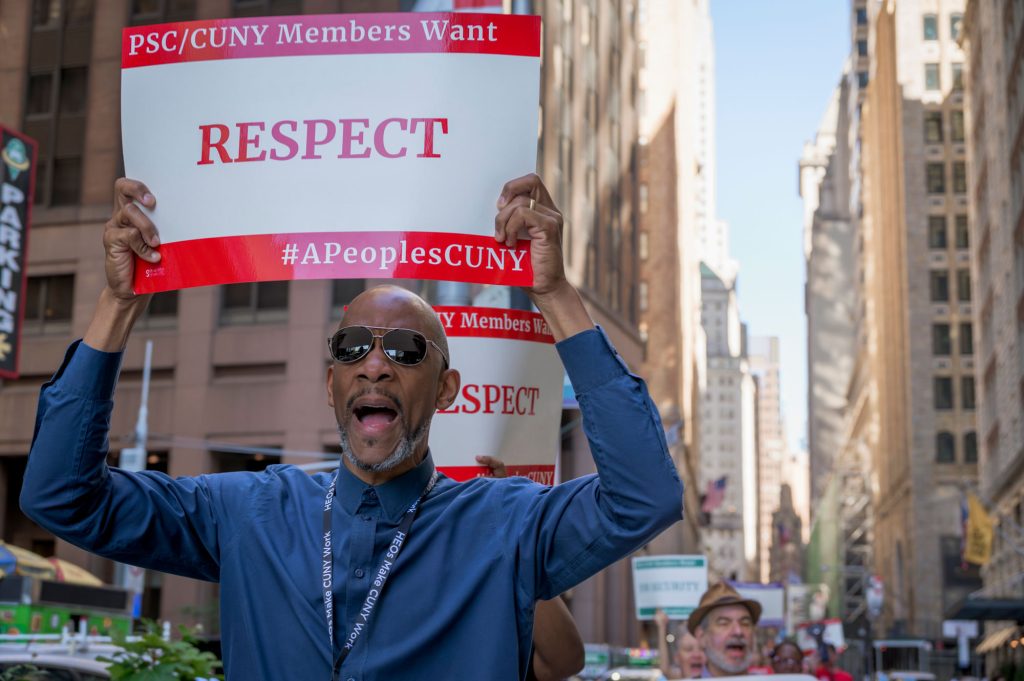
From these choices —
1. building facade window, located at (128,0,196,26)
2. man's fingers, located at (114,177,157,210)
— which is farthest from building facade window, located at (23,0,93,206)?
man's fingers, located at (114,177,157,210)

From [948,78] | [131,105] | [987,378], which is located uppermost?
[948,78]

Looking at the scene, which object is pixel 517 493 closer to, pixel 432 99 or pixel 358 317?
pixel 358 317

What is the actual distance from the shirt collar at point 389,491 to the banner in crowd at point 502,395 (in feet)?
12.0

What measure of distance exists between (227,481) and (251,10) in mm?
41867

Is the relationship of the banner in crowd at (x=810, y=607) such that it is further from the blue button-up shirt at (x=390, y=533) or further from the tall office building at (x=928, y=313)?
the blue button-up shirt at (x=390, y=533)

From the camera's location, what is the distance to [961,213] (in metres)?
91.2

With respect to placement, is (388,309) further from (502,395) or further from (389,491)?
Answer: (502,395)

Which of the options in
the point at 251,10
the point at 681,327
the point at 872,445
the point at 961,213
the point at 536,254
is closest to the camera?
the point at 536,254

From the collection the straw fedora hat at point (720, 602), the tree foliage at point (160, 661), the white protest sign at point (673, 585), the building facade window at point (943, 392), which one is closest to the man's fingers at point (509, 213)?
the tree foliage at point (160, 661)

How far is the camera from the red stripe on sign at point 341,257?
4.36 metres

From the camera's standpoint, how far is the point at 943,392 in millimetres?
89312

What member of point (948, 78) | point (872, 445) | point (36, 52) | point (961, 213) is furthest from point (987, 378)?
point (872, 445)

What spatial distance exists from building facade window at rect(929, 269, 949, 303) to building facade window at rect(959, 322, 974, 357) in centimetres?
204

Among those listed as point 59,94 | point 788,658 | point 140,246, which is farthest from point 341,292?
point 140,246
